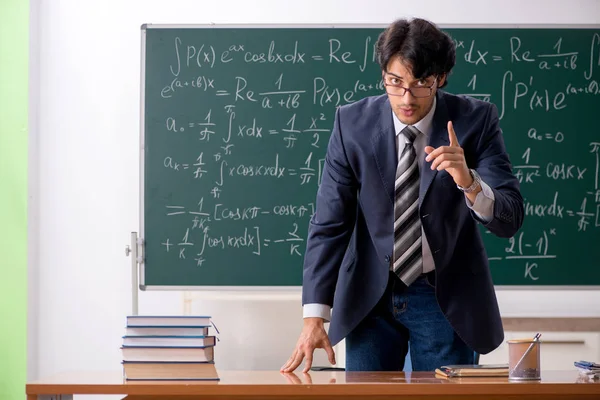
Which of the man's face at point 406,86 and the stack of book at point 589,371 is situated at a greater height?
the man's face at point 406,86

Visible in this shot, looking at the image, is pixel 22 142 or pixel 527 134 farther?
pixel 22 142

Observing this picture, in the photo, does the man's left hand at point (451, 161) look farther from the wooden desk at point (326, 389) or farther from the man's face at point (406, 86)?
the wooden desk at point (326, 389)

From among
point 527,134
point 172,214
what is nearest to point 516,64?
point 527,134

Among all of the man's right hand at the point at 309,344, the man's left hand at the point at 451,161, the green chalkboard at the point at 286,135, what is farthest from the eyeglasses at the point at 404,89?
the green chalkboard at the point at 286,135

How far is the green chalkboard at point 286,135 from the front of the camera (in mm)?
3584

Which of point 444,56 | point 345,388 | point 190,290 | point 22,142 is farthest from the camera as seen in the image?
point 22,142

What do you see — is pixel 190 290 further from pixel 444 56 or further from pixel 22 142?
pixel 444 56

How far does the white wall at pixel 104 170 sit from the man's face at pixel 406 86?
6.89 feet

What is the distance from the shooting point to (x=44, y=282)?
4.09m

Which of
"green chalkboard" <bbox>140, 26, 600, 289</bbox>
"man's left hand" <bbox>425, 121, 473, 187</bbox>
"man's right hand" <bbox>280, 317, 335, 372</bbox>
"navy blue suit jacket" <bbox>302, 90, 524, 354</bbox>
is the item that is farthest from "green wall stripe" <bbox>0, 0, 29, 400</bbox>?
"man's left hand" <bbox>425, 121, 473, 187</bbox>

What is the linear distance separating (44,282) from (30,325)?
221mm

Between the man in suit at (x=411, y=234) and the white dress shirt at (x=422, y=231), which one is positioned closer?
the white dress shirt at (x=422, y=231)

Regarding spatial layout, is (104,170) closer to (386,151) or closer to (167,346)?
(386,151)

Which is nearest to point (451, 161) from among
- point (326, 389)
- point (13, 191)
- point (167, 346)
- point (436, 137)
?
point (436, 137)
